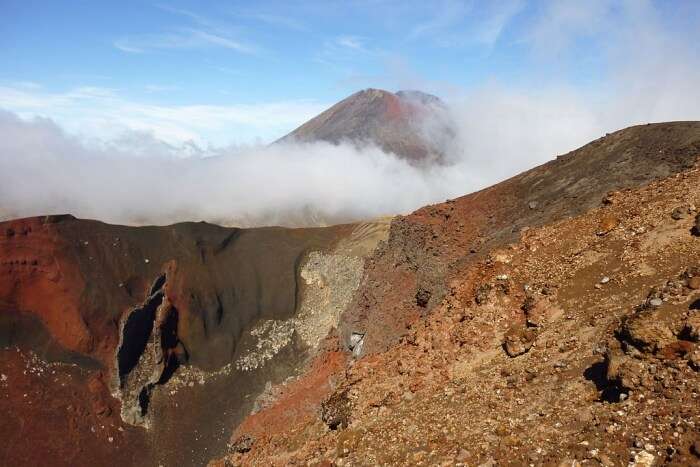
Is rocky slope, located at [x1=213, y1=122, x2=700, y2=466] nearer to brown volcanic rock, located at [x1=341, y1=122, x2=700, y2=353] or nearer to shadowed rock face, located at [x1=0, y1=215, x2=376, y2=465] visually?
brown volcanic rock, located at [x1=341, y1=122, x2=700, y2=353]

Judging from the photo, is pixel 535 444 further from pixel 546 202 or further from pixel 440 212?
pixel 440 212

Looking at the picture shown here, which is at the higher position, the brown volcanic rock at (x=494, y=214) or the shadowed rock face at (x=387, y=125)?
the shadowed rock face at (x=387, y=125)

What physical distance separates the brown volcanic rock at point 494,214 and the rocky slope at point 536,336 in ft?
0.32

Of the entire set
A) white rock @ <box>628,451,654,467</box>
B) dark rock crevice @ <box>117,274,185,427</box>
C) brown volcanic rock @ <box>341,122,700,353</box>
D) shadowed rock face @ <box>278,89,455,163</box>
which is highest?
shadowed rock face @ <box>278,89,455,163</box>

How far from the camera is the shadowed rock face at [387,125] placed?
3654 inches

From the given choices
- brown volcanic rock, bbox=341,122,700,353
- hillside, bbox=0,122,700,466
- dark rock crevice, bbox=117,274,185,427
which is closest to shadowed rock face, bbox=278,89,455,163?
hillside, bbox=0,122,700,466

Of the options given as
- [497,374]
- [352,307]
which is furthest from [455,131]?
[497,374]

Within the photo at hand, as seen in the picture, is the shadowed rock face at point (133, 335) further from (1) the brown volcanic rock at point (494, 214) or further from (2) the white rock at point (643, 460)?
(2) the white rock at point (643, 460)

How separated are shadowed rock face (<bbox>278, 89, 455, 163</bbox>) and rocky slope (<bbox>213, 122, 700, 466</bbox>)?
67.9 meters

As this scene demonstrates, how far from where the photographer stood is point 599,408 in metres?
9.77

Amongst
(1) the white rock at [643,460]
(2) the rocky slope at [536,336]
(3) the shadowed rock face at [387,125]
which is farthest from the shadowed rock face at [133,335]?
(3) the shadowed rock face at [387,125]

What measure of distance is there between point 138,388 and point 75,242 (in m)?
10.7

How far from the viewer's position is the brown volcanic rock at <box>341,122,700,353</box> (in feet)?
65.5

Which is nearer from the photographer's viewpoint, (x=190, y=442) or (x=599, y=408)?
(x=599, y=408)
